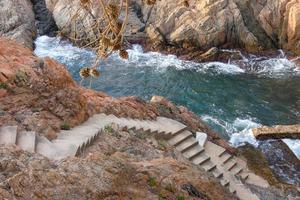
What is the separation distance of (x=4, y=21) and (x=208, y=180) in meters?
26.6

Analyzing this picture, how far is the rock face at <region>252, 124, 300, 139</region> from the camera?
22562mm

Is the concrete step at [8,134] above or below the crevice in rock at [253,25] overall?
above

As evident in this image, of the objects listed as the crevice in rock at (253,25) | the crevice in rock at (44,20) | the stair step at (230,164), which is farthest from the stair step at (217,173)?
the crevice in rock at (44,20)

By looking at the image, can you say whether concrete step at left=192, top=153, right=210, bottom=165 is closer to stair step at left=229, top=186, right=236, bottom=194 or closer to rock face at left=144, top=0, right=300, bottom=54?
stair step at left=229, top=186, right=236, bottom=194

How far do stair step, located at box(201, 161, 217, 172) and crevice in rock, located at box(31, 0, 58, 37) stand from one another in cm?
2329

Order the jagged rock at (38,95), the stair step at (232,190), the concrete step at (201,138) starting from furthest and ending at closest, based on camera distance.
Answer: the concrete step at (201,138)
the stair step at (232,190)
the jagged rock at (38,95)

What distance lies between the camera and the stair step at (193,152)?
55.6 feet

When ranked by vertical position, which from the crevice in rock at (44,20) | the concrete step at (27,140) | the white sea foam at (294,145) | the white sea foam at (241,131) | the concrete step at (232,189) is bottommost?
the crevice in rock at (44,20)

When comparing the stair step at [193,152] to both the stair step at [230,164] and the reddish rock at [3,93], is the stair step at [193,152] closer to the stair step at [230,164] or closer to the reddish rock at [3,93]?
the stair step at [230,164]

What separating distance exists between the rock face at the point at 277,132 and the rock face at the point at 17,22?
63.0 feet

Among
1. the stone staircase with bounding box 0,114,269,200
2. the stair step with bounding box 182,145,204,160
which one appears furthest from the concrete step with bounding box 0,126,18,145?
the stair step with bounding box 182,145,204,160

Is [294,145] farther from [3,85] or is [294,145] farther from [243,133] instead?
[3,85]

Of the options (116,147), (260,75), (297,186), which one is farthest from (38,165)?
(260,75)

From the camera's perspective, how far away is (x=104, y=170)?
1042 centimetres
